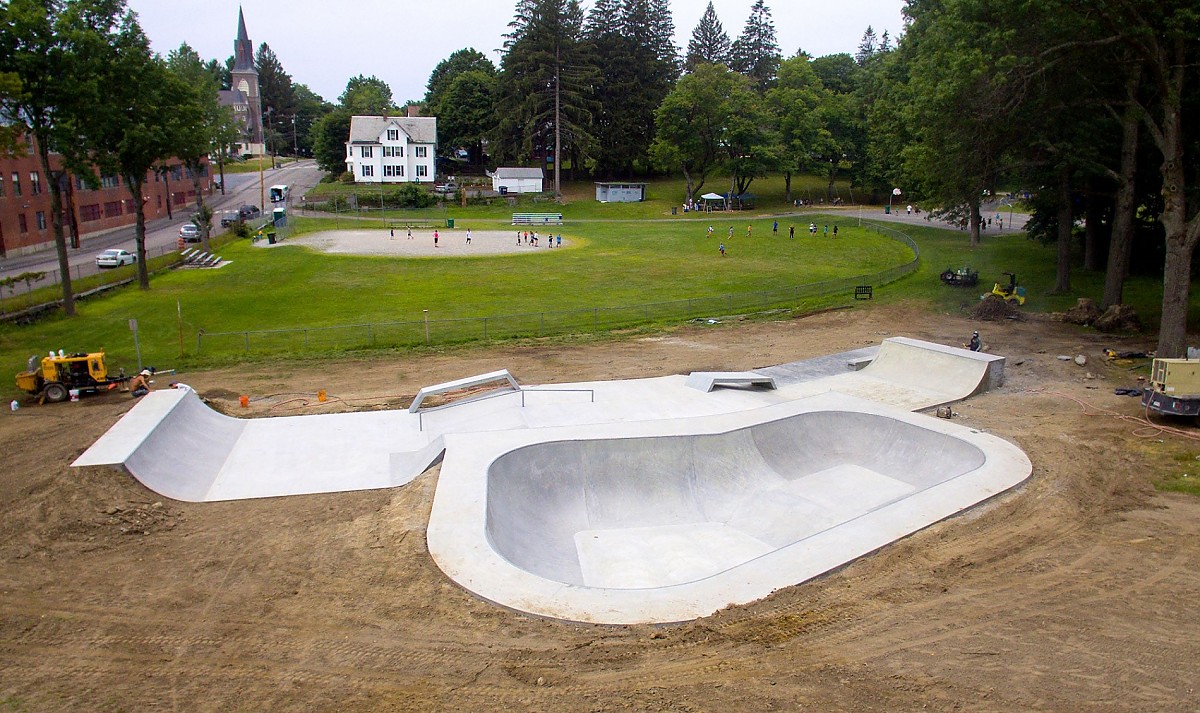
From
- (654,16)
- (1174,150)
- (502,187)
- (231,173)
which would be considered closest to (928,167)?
(1174,150)

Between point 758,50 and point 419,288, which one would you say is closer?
point 419,288

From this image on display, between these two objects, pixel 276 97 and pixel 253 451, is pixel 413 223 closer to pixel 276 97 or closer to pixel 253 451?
pixel 253 451

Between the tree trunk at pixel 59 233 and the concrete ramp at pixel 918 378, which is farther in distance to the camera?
the tree trunk at pixel 59 233

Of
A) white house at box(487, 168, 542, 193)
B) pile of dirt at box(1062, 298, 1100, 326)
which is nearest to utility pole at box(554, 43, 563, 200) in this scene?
white house at box(487, 168, 542, 193)

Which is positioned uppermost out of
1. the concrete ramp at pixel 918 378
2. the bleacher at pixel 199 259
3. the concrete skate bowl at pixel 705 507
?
the bleacher at pixel 199 259

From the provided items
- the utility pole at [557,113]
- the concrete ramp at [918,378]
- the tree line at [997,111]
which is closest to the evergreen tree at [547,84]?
the utility pole at [557,113]

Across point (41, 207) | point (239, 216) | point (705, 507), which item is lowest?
point (705, 507)

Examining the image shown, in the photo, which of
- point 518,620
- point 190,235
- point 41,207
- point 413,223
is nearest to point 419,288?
point 518,620

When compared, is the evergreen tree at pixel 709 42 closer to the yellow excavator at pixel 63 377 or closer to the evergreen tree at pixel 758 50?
the evergreen tree at pixel 758 50
